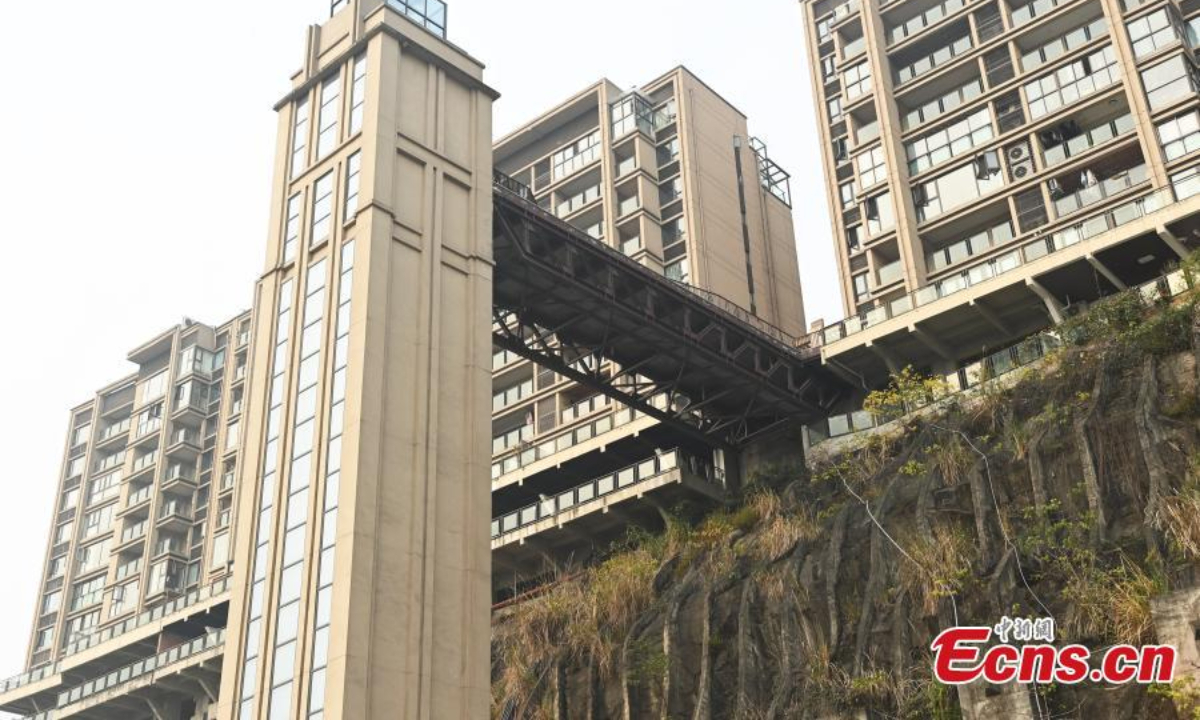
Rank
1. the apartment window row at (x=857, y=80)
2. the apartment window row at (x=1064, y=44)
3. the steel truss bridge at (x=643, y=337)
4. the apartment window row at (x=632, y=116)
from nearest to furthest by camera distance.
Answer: the steel truss bridge at (x=643, y=337) → the apartment window row at (x=1064, y=44) → the apartment window row at (x=857, y=80) → the apartment window row at (x=632, y=116)

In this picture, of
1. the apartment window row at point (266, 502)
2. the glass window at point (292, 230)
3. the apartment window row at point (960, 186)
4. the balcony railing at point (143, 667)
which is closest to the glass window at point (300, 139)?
the glass window at point (292, 230)

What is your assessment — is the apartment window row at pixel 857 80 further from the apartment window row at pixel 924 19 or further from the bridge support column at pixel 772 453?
the bridge support column at pixel 772 453

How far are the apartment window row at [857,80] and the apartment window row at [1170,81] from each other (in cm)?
1469

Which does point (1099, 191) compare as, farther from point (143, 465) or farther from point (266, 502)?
point (143, 465)

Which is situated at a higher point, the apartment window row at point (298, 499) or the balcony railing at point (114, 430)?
the balcony railing at point (114, 430)

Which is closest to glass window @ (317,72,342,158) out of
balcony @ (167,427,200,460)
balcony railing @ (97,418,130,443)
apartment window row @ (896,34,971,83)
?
apartment window row @ (896,34,971,83)

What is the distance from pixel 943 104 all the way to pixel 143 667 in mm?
49378

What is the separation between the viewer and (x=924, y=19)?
223 ft

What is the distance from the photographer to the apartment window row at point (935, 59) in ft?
216

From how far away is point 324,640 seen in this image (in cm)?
3497

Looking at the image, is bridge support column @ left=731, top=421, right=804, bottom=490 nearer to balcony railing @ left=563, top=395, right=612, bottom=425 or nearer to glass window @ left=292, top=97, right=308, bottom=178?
balcony railing @ left=563, top=395, right=612, bottom=425

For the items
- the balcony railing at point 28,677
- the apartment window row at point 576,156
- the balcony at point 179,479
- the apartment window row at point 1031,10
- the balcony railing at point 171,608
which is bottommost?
the balcony railing at point 28,677

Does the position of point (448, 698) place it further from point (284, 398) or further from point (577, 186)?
point (577, 186)

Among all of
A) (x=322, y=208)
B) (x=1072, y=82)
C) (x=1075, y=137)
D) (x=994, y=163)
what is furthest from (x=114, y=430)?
(x=1072, y=82)
